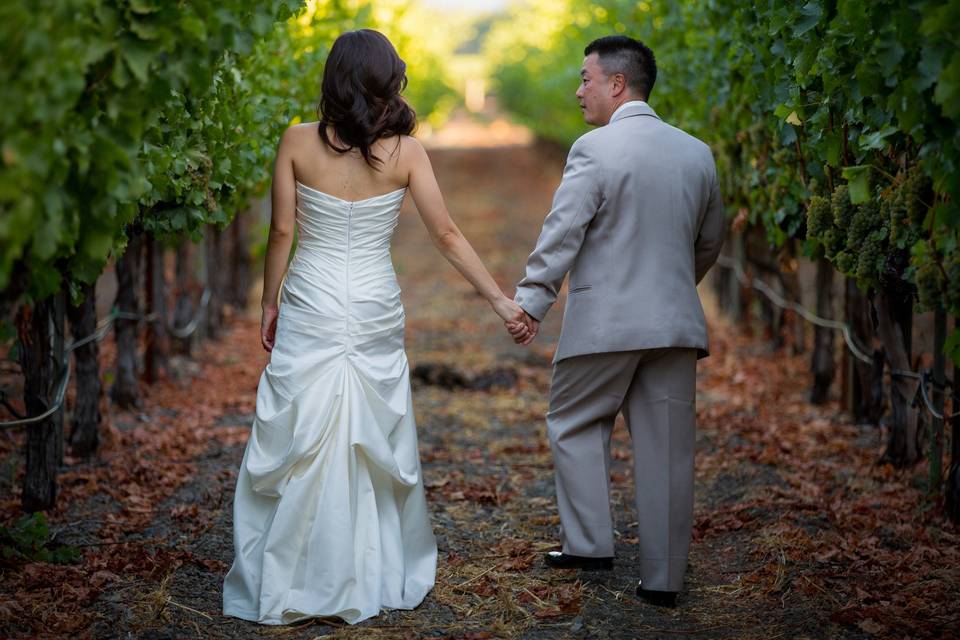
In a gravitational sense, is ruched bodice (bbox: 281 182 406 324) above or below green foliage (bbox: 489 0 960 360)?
below

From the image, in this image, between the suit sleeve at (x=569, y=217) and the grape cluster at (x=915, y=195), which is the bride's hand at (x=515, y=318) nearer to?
the suit sleeve at (x=569, y=217)

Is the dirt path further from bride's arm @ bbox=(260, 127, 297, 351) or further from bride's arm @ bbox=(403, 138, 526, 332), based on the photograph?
bride's arm @ bbox=(260, 127, 297, 351)

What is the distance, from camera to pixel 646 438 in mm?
5137

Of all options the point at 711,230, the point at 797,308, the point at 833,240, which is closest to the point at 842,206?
the point at 833,240

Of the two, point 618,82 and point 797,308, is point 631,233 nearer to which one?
point 618,82

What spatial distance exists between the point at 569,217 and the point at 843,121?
1.60m

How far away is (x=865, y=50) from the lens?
470cm

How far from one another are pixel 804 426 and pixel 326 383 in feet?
17.6

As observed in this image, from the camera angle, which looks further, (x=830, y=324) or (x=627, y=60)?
(x=830, y=324)

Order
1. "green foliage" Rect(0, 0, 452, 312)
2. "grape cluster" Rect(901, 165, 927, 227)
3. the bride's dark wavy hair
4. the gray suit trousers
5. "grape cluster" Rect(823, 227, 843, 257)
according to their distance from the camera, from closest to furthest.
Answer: "green foliage" Rect(0, 0, 452, 312) < "grape cluster" Rect(901, 165, 927, 227) < the bride's dark wavy hair < the gray suit trousers < "grape cluster" Rect(823, 227, 843, 257)

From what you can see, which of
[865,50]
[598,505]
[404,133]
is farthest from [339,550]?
[865,50]

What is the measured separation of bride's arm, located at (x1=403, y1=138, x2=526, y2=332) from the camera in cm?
496

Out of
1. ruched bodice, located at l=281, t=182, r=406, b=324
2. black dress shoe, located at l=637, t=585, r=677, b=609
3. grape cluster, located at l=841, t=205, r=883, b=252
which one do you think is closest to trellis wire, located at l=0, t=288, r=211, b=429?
ruched bodice, located at l=281, t=182, r=406, b=324

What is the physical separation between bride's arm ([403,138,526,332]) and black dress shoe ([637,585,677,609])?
1.39 metres
